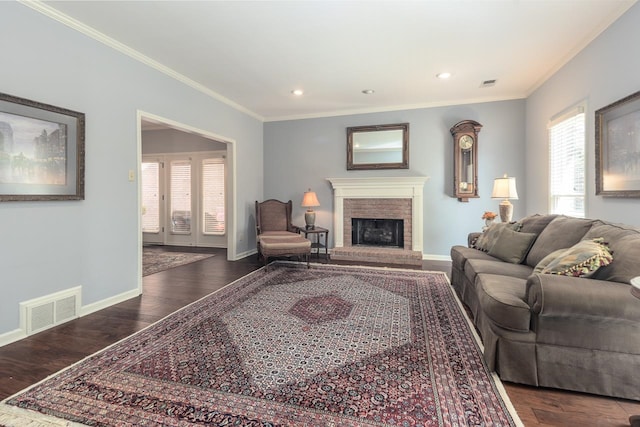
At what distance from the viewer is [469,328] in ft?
8.07

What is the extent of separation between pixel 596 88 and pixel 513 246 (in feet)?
5.79

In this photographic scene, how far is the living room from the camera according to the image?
2.36 meters

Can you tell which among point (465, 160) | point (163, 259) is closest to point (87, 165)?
point (163, 259)

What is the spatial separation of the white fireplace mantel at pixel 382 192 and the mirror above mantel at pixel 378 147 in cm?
29

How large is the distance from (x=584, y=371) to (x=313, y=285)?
8.37 feet

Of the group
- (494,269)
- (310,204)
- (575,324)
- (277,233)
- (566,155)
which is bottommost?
(575,324)

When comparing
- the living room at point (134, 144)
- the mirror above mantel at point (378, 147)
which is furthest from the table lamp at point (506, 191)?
the mirror above mantel at point (378, 147)

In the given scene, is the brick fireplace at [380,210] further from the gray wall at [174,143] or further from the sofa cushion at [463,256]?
the gray wall at [174,143]

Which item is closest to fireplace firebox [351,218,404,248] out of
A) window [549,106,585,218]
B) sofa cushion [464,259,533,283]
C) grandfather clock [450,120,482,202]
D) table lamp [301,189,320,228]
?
table lamp [301,189,320,228]

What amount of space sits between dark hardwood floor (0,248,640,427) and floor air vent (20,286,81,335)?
73mm

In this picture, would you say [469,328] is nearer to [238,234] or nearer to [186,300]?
[186,300]

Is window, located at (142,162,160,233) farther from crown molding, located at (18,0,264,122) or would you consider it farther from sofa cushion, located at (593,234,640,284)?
sofa cushion, located at (593,234,640,284)

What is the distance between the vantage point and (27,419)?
56.5 inches

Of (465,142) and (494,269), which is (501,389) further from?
(465,142)
